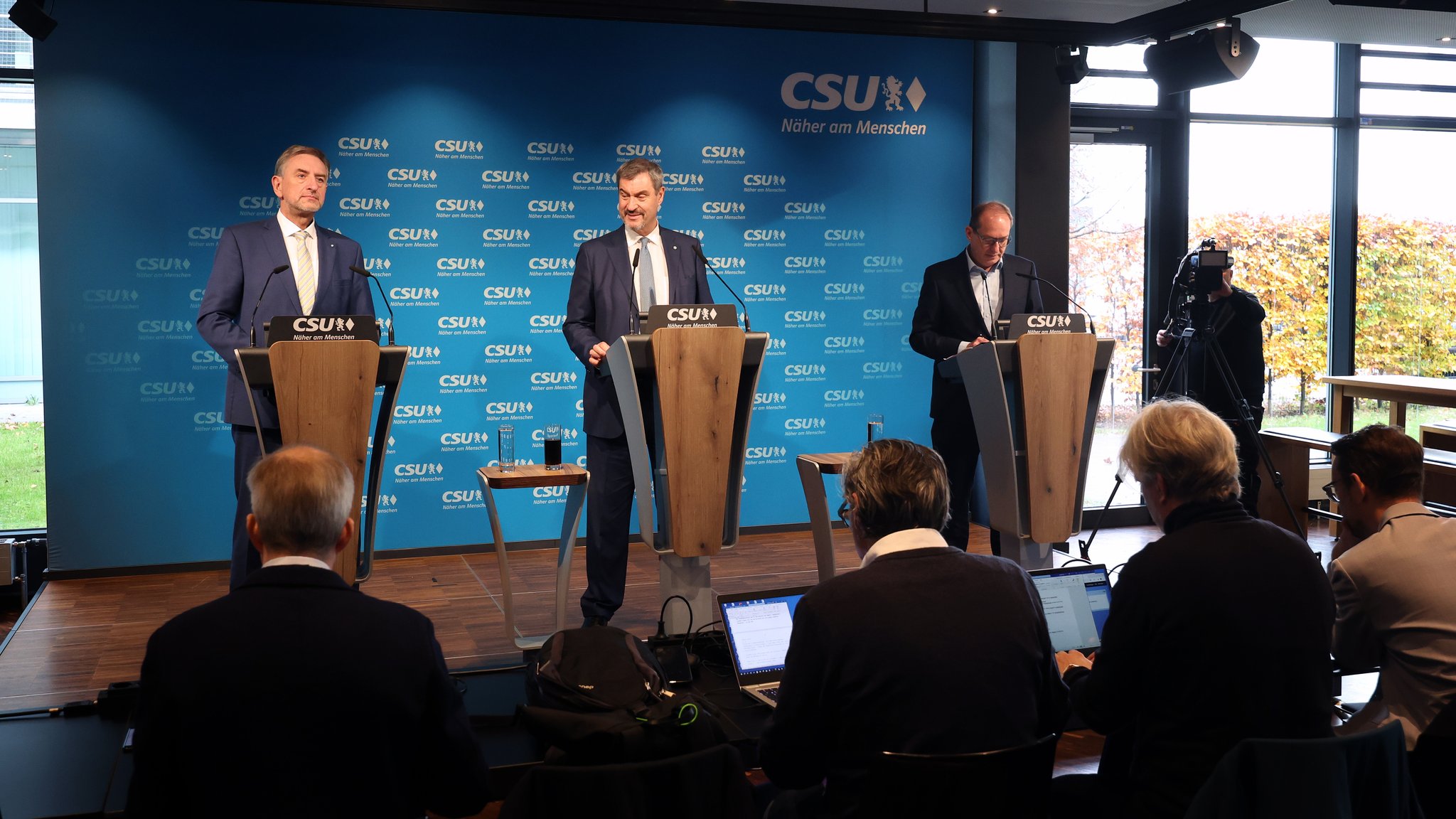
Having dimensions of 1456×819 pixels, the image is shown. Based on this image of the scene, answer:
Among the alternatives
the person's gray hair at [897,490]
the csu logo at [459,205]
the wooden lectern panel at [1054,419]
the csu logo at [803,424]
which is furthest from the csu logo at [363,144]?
the person's gray hair at [897,490]

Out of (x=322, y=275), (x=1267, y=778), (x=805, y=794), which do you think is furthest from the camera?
(x=322, y=275)

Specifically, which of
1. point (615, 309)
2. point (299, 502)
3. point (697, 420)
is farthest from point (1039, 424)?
point (299, 502)

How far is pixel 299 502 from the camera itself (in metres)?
1.74

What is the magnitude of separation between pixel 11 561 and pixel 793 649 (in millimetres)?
4744

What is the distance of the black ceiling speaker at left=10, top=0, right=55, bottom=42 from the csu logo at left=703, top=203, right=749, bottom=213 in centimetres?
317

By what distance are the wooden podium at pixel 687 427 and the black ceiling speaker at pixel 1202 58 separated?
319cm

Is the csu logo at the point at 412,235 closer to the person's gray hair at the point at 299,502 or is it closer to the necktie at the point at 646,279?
the necktie at the point at 646,279

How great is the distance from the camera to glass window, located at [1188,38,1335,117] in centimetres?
692

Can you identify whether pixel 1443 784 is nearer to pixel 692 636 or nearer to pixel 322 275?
pixel 692 636

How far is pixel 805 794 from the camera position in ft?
6.93

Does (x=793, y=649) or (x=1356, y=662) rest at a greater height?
(x=793, y=649)

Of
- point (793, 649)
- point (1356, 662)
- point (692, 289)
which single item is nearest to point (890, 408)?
point (692, 289)

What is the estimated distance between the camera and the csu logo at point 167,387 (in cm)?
544

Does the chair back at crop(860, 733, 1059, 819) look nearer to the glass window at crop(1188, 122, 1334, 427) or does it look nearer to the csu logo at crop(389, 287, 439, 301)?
the csu logo at crop(389, 287, 439, 301)
